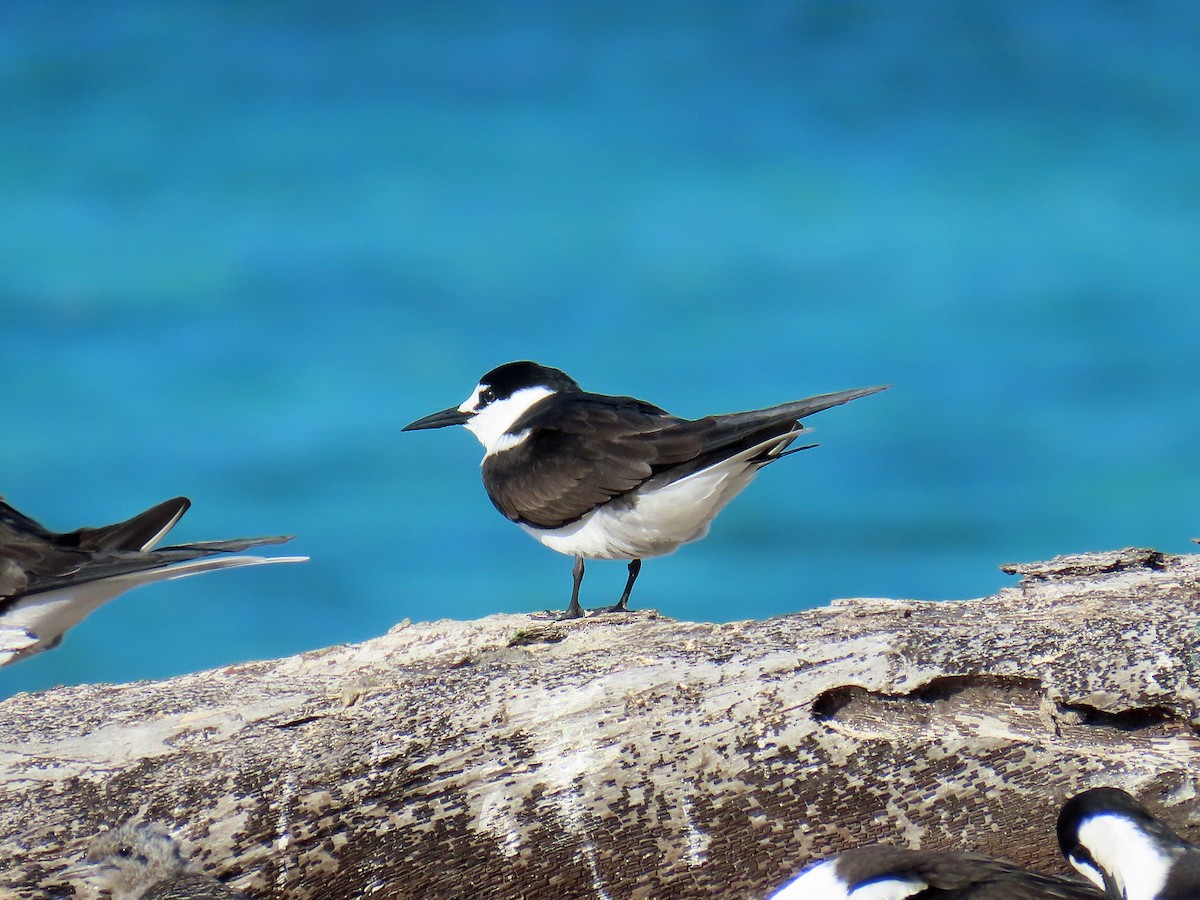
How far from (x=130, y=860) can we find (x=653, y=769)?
48.3 inches

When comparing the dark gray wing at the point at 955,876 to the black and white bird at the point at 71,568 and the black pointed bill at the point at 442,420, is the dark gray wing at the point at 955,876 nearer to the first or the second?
the black and white bird at the point at 71,568

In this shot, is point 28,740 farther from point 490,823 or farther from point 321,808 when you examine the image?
point 490,823

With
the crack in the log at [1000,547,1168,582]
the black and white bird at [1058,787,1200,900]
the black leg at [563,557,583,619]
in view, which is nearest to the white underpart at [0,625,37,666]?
the black leg at [563,557,583,619]

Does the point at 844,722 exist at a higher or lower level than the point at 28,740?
lower

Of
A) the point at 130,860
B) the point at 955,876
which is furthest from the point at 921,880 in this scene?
the point at 130,860

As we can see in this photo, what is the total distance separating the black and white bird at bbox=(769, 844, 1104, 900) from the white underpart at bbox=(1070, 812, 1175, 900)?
71 mm

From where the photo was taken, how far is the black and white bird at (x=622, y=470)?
4.71m

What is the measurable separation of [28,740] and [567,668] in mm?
1421

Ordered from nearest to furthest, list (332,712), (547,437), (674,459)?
(332,712) → (674,459) → (547,437)

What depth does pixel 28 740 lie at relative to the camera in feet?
11.9

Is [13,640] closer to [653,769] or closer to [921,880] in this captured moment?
[653,769]

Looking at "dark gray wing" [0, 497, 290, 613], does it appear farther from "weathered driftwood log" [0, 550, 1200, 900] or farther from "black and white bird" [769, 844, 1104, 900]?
"black and white bird" [769, 844, 1104, 900]

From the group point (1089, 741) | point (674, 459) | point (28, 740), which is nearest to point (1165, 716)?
point (1089, 741)

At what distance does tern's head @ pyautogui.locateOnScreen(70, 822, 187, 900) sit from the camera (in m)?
3.07
